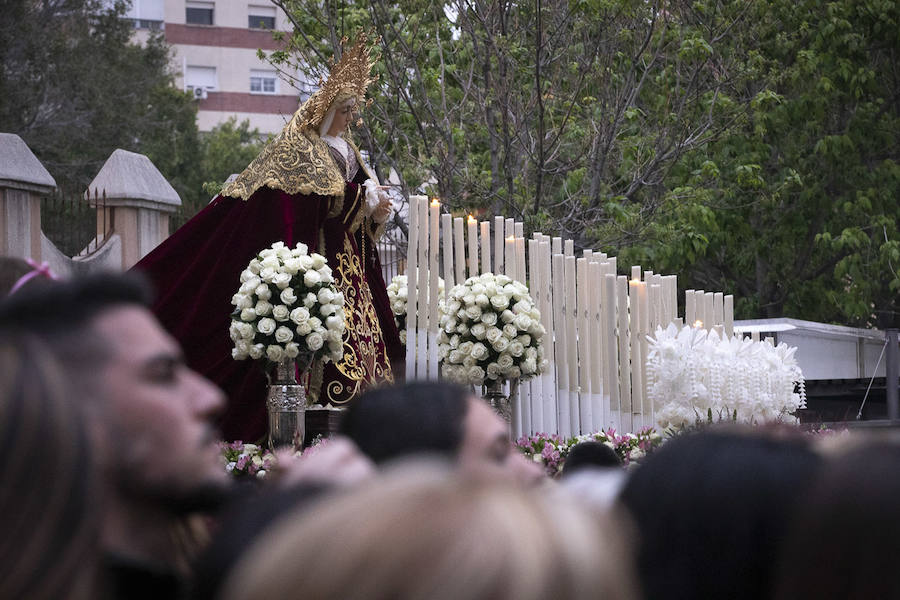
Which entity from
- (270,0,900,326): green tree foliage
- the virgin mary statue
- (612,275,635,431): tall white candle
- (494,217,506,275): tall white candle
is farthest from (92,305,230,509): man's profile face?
(270,0,900,326): green tree foliage

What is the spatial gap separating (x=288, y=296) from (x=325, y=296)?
19 centimetres

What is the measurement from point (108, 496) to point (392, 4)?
11488mm

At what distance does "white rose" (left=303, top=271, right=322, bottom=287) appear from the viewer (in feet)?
20.1

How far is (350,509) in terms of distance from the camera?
3.82ft

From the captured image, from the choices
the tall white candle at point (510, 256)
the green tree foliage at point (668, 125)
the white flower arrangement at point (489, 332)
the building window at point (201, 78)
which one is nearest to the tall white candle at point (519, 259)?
the tall white candle at point (510, 256)

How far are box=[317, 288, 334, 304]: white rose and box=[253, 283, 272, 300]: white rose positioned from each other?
24 cm

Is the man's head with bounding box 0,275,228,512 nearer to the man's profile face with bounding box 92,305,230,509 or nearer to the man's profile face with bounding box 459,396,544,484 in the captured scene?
the man's profile face with bounding box 92,305,230,509

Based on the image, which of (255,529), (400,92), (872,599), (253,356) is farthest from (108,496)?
(400,92)

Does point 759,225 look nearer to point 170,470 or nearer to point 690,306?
point 690,306

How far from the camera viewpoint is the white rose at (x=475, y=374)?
6.69 m

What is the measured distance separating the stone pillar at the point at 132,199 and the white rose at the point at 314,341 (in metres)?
4.04

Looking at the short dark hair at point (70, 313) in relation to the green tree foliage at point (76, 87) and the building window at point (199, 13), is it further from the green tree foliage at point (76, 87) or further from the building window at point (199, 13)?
the building window at point (199, 13)

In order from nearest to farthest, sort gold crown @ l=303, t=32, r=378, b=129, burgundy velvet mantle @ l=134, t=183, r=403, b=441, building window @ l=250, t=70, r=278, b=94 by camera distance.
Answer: burgundy velvet mantle @ l=134, t=183, r=403, b=441
gold crown @ l=303, t=32, r=378, b=129
building window @ l=250, t=70, r=278, b=94

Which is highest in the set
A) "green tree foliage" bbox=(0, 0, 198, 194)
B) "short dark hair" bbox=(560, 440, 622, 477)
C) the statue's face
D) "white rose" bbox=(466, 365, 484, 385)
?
"green tree foliage" bbox=(0, 0, 198, 194)
